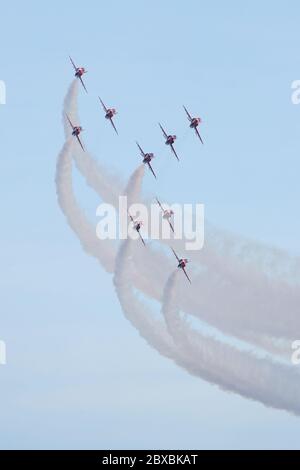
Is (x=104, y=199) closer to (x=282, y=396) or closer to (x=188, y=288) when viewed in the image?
(x=188, y=288)

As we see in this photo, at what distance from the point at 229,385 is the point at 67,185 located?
20.9m

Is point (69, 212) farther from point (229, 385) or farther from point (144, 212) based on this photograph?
point (229, 385)

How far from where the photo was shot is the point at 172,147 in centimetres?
18600

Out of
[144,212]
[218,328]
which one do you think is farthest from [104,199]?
[218,328]

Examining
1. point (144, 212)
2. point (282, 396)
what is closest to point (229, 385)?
point (282, 396)

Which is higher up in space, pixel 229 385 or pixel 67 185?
pixel 67 185
